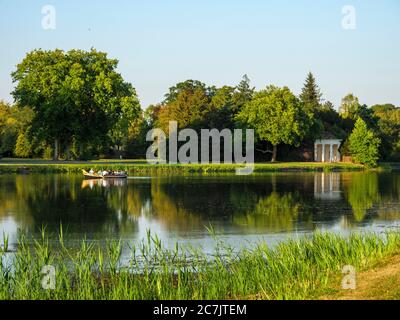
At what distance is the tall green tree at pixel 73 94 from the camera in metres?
66.0

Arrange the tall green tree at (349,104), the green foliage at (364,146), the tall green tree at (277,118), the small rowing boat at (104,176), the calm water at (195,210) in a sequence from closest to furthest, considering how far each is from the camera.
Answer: the calm water at (195,210), the small rowing boat at (104,176), the green foliage at (364,146), the tall green tree at (277,118), the tall green tree at (349,104)

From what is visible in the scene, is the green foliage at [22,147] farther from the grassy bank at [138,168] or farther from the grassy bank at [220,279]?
the grassy bank at [220,279]

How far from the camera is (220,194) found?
36.8 m

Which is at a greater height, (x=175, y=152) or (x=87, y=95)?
(x=87, y=95)

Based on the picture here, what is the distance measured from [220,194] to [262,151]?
4996 cm

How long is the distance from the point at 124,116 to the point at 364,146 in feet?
96.7

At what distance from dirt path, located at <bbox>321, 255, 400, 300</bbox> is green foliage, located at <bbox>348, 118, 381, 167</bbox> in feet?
225

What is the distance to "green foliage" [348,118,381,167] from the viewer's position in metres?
78.4

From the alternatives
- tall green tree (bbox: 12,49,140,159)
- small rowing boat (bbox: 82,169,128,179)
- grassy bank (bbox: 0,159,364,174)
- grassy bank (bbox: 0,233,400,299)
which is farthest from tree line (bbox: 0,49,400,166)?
grassy bank (bbox: 0,233,400,299)

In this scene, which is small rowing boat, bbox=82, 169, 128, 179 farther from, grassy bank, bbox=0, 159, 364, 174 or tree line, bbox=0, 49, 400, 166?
tree line, bbox=0, 49, 400, 166

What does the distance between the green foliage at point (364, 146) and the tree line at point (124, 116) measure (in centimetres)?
12

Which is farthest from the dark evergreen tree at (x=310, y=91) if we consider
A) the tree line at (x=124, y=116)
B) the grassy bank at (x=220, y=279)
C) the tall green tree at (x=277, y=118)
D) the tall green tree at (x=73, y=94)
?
the grassy bank at (x=220, y=279)

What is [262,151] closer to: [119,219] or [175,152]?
[175,152]
